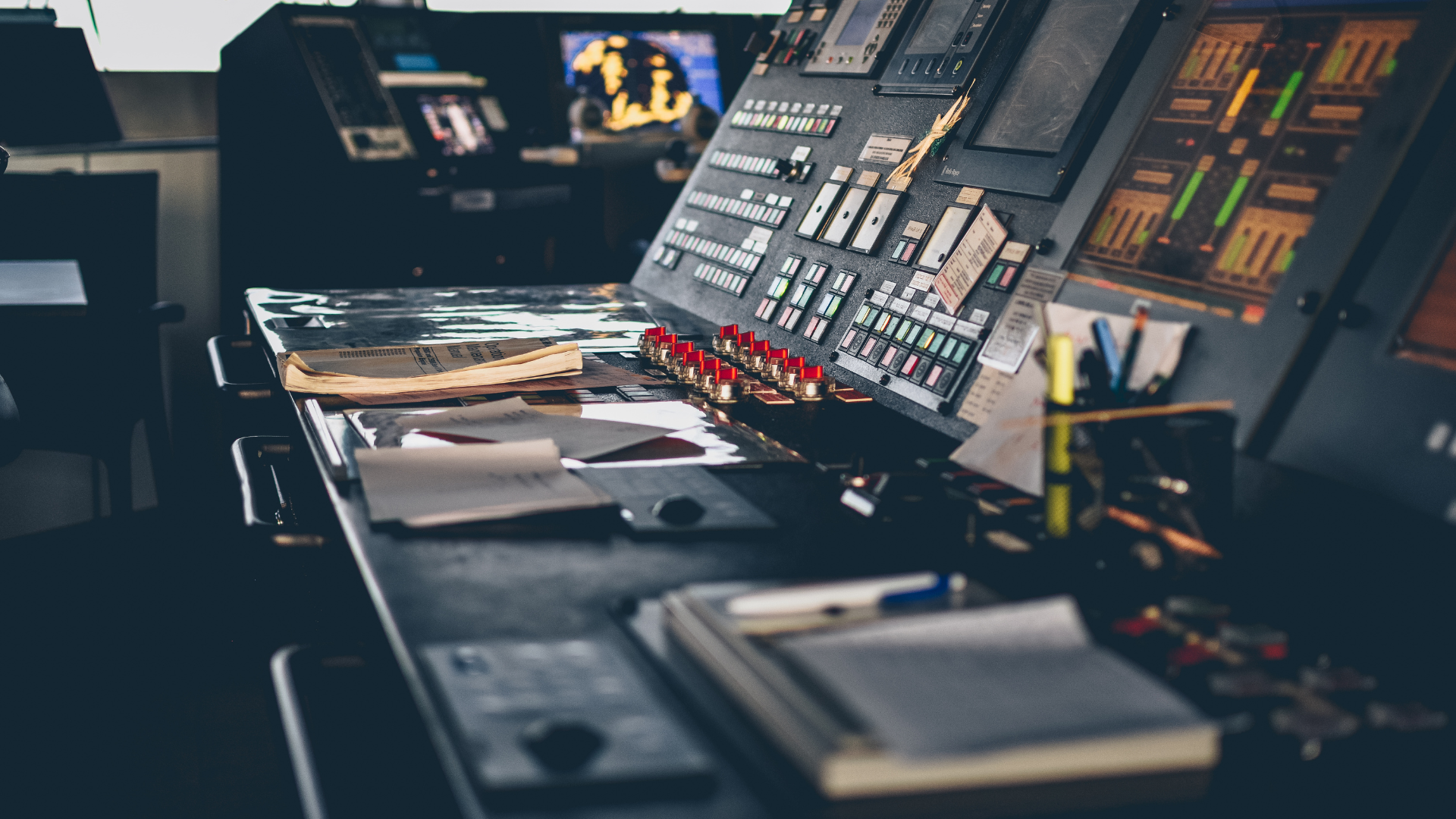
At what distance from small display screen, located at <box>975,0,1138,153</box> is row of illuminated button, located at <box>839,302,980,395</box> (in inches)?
9.6

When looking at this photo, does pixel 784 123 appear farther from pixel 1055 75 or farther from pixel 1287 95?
pixel 1287 95

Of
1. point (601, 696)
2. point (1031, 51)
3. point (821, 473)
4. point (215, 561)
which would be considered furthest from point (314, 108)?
point (601, 696)

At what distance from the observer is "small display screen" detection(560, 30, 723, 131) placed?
382 cm

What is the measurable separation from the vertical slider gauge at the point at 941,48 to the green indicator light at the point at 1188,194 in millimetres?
486

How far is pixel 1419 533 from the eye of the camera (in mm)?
772

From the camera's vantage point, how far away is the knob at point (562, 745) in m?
0.55

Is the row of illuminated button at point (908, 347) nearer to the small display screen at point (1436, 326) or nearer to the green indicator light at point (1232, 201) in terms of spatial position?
the green indicator light at point (1232, 201)

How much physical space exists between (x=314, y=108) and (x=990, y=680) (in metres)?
2.94

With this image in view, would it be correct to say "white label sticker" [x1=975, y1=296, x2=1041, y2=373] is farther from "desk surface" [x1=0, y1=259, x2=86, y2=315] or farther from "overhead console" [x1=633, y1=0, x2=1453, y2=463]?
"desk surface" [x1=0, y1=259, x2=86, y2=315]

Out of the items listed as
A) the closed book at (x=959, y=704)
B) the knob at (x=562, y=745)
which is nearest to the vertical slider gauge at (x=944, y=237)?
the closed book at (x=959, y=704)

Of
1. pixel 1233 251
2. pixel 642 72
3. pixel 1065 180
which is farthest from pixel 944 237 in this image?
pixel 642 72

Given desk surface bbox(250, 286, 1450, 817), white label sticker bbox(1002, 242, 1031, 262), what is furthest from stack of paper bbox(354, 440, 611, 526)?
white label sticker bbox(1002, 242, 1031, 262)

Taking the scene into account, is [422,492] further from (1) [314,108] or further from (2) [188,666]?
(1) [314,108]

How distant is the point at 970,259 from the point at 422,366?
72 centimetres
